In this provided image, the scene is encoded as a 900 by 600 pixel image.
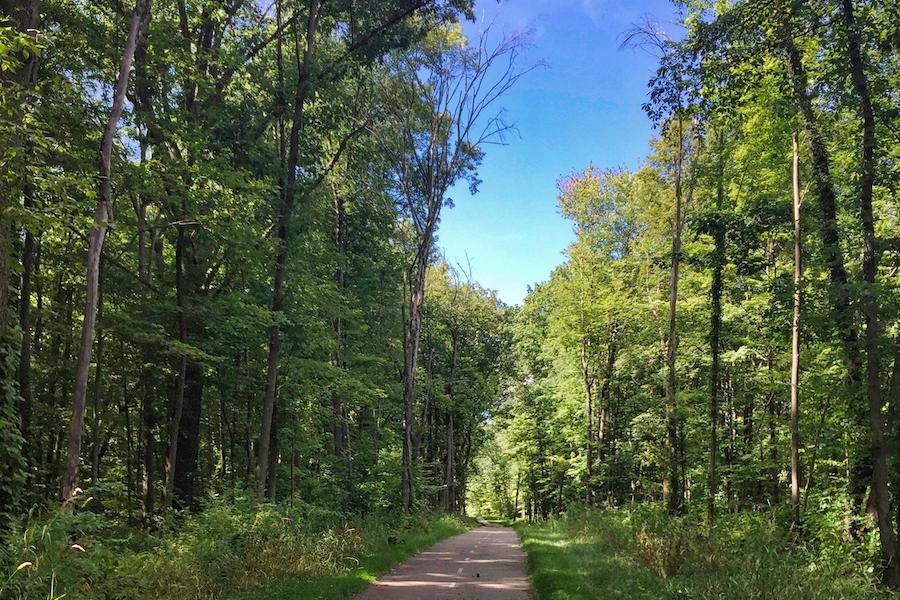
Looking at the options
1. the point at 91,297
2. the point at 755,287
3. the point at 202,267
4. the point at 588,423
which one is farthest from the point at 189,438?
the point at 588,423

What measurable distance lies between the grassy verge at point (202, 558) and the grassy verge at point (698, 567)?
155 inches

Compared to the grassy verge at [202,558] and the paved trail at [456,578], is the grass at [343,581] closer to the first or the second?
the grassy verge at [202,558]

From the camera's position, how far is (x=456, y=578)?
1090cm

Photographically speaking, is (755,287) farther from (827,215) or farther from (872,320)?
(872,320)

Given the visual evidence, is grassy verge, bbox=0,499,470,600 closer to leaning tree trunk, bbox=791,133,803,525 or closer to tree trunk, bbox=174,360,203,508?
tree trunk, bbox=174,360,203,508

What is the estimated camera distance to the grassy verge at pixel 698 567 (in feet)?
22.9

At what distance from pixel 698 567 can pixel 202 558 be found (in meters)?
8.31

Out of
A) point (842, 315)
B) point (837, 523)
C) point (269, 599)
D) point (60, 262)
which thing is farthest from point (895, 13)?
point (60, 262)

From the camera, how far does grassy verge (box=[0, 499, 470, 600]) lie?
18.0 feet

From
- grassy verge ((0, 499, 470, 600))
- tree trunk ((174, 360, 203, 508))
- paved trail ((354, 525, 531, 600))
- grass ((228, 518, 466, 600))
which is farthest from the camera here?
tree trunk ((174, 360, 203, 508))

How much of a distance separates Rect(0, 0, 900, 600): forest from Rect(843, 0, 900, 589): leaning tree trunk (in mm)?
56

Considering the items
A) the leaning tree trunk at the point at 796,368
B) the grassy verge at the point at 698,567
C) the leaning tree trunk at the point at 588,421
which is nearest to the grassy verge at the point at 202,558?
the grassy verge at the point at 698,567

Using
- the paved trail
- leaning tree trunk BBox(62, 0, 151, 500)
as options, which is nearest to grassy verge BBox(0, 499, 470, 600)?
the paved trail

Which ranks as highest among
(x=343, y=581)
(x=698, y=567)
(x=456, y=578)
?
(x=698, y=567)
